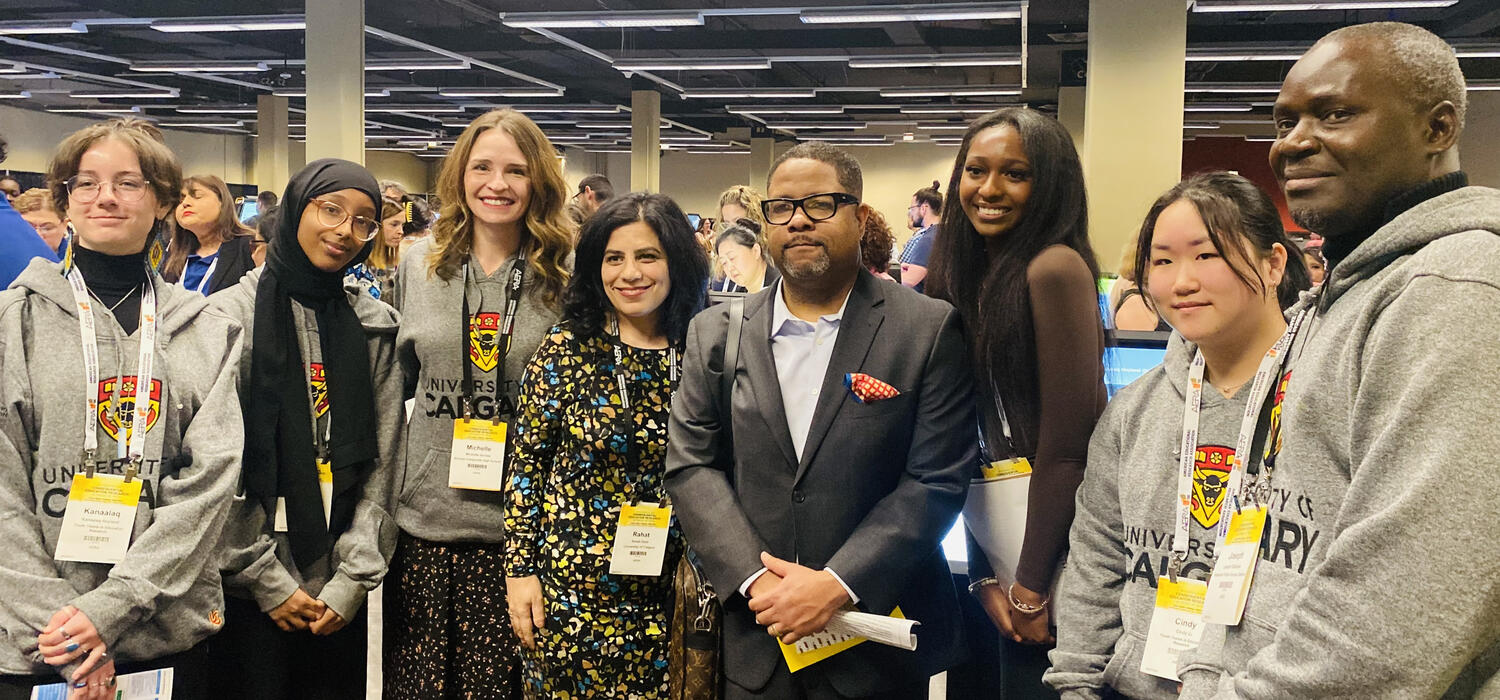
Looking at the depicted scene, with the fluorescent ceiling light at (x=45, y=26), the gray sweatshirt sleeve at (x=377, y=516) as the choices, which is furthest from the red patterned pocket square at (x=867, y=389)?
the fluorescent ceiling light at (x=45, y=26)

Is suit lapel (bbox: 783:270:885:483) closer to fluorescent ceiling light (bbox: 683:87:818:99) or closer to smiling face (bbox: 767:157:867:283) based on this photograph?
smiling face (bbox: 767:157:867:283)

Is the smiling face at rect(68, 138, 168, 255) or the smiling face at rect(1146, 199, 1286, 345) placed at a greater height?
the smiling face at rect(68, 138, 168, 255)

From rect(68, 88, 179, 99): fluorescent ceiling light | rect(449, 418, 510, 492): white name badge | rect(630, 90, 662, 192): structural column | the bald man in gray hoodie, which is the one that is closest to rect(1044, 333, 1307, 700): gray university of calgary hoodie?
the bald man in gray hoodie

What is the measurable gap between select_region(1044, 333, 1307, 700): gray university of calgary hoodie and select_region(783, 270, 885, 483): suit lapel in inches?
18.6

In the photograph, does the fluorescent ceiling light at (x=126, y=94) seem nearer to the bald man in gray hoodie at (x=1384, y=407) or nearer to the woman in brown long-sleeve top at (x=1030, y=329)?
the woman in brown long-sleeve top at (x=1030, y=329)

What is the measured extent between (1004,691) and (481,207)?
65.4 inches

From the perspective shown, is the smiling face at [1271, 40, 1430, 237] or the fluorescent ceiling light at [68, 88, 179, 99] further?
the fluorescent ceiling light at [68, 88, 179, 99]

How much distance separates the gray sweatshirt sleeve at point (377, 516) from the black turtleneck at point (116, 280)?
1.78ft

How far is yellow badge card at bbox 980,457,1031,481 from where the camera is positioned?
2.04 meters

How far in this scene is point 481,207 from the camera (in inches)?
99.0

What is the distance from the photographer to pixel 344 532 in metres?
2.46

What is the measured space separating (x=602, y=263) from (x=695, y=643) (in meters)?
0.89

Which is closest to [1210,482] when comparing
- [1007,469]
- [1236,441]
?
[1236,441]

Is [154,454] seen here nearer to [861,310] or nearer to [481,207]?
[481,207]
